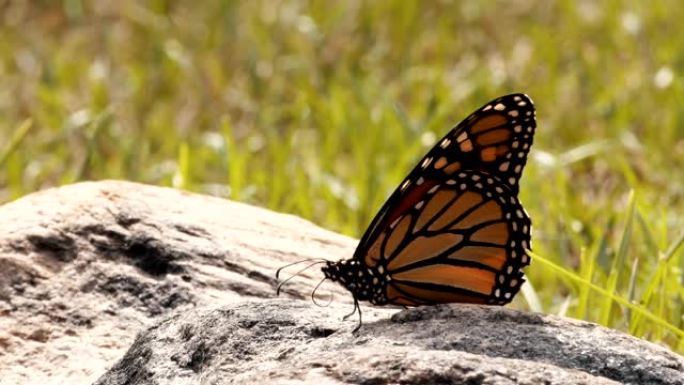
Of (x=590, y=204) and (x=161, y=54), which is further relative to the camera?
(x=161, y=54)

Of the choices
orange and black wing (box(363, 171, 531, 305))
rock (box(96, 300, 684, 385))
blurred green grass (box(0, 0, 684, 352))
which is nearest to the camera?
rock (box(96, 300, 684, 385))

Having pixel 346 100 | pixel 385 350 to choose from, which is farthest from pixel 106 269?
pixel 346 100

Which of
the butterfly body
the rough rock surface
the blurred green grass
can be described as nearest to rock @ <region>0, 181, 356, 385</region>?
the rough rock surface

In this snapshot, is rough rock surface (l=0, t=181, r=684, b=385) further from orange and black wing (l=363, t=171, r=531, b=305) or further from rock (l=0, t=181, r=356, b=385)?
orange and black wing (l=363, t=171, r=531, b=305)

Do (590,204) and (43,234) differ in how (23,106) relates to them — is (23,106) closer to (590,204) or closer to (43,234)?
(590,204)

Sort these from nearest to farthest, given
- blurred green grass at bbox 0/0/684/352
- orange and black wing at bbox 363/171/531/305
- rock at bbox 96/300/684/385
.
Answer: rock at bbox 96/300/684/385 → orange and black wing at bbox 363/171/531/305 → blurred green grass at bbox 0/0/684/352

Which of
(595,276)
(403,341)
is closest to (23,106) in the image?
(595,276)
